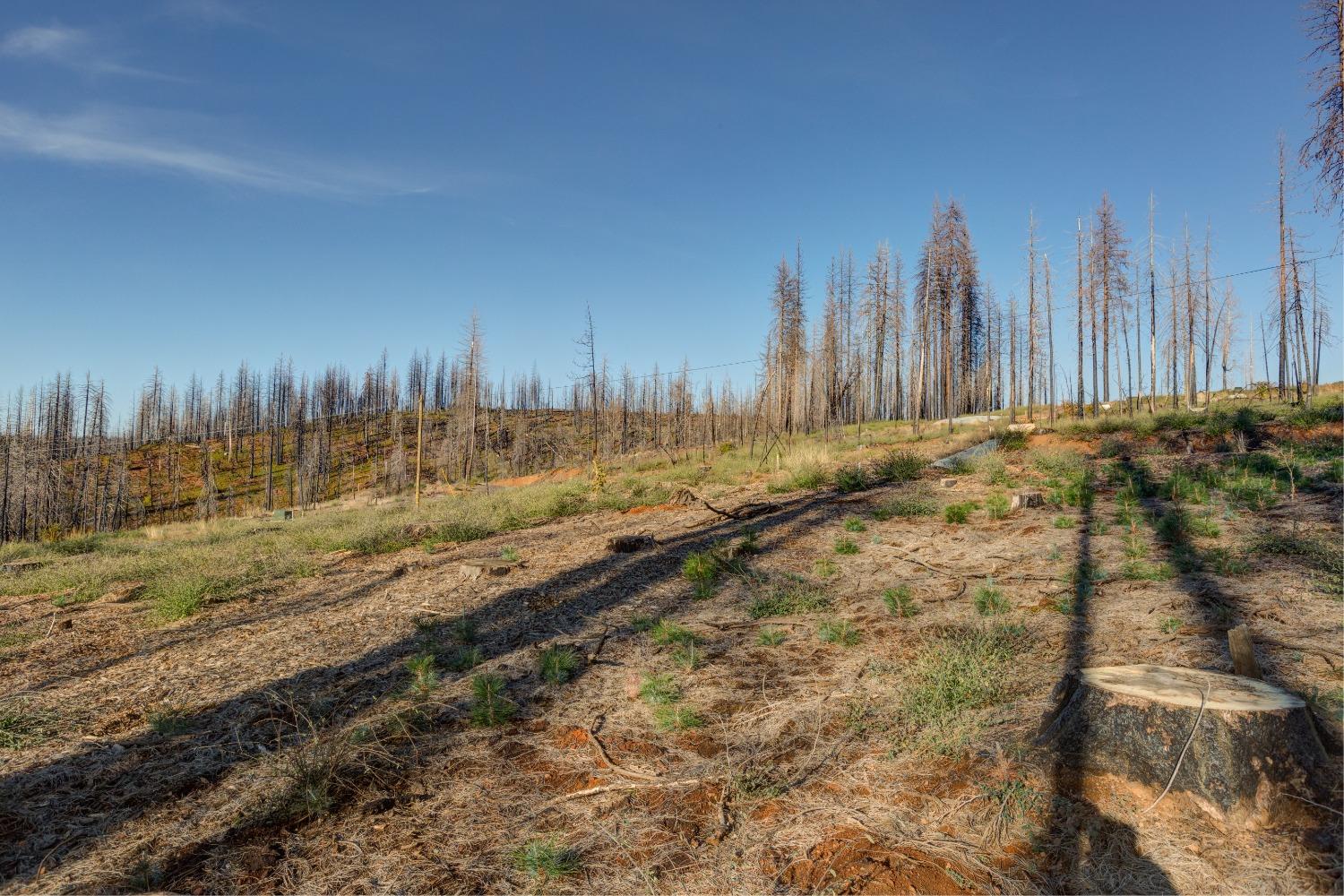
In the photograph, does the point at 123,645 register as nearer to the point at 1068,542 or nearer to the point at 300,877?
the point at 300,877

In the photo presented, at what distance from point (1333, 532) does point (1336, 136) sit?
8.46 m

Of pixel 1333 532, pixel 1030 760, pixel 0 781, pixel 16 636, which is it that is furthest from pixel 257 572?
pixel 1333 532

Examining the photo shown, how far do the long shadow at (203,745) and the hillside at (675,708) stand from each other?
24mm

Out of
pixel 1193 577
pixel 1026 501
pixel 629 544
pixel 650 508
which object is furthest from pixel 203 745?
pixel 1026 501

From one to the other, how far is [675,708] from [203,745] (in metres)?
3.08

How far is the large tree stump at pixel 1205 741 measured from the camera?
2.64 meters

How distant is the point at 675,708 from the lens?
4250 millimetres

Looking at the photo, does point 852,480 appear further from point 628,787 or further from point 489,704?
point 628,787

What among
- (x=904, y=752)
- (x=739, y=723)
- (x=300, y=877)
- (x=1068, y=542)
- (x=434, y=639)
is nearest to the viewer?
(x=300, y=877)

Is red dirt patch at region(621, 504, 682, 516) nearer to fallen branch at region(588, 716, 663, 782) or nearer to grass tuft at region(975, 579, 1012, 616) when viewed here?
grass tuft at region(975, 579, 1012, 616)

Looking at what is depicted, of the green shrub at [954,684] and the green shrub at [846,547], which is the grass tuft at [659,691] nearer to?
the green shrub at [954,684]

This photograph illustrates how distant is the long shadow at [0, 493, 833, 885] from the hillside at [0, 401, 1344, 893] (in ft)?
0.08

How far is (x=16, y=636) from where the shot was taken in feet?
22.1

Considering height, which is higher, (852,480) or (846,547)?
(852,480)
